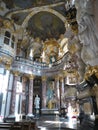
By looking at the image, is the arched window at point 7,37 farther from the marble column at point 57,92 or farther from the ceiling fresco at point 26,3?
the marble column at point 57,92

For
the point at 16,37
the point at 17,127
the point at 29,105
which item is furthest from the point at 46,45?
the point at 17,127

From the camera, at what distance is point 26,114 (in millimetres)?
19844

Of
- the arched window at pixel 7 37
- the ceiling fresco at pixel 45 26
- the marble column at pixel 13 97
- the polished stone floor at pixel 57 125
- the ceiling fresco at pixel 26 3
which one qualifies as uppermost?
the ceiling fresco at pixel 26 3

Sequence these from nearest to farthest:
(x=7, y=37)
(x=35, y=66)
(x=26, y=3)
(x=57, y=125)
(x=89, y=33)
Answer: (x=89, y=33) < (x=57, y=125) < (x=7, y=37) < (x=26, y=3) < (x=35, y=66)

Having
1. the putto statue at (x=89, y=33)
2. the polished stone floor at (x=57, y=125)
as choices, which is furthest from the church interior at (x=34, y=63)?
the putto statue at (x=89, y=33)

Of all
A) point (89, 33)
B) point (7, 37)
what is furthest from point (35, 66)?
point (89, 33)

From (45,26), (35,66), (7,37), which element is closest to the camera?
(7,37)

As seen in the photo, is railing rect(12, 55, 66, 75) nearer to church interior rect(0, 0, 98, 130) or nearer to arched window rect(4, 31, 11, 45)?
church interior rect(0, 0, 98, 130)

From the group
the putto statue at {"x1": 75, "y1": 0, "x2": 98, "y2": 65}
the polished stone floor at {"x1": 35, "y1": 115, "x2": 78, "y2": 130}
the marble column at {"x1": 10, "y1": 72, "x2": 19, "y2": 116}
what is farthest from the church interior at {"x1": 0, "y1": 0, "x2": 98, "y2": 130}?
the putto statue at {"x1": 75, "y1": 0, "x2": 98, "y2": 65}

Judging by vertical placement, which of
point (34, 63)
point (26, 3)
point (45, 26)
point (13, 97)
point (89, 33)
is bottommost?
point (13, 97)

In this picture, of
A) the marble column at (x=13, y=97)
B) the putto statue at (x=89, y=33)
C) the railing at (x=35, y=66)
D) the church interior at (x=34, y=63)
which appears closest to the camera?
the putto statue at (x=89, y=33)

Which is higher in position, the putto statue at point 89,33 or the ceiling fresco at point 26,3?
the ceiling fresco at point 26,3

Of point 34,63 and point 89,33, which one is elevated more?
point 34,63

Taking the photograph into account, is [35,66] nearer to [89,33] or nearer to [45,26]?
[45,26]
